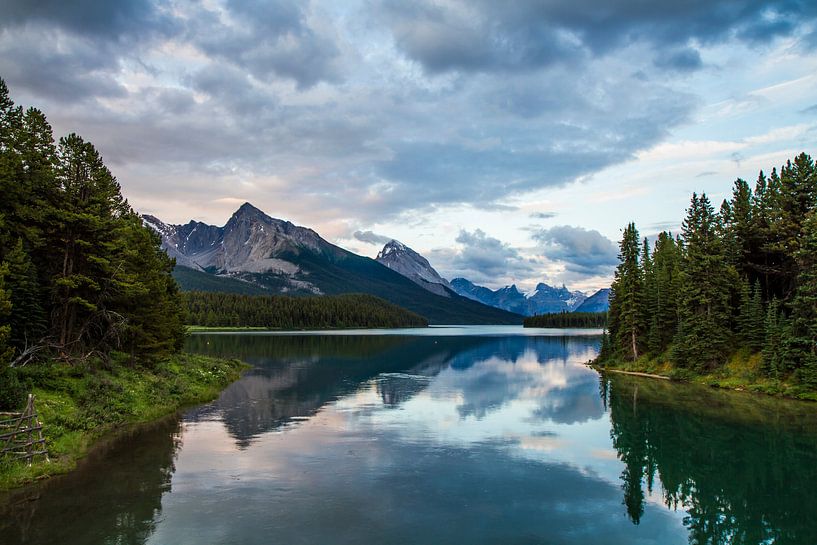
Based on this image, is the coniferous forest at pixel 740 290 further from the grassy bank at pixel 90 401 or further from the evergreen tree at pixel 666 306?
the grassy bank at pixel 90 401

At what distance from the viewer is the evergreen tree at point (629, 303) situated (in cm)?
8756

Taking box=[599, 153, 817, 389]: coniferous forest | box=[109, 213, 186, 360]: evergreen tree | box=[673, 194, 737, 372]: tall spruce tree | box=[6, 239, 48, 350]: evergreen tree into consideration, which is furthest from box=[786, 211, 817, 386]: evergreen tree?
box=[6, 239, 48, 350]: evergreen tree

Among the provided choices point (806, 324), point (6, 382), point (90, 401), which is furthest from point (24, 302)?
point (806, 324)

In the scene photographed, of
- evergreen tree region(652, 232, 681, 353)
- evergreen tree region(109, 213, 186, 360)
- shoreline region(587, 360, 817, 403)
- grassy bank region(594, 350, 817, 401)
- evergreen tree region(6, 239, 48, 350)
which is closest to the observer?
evergreen tree region(6, 239, 48, 350)

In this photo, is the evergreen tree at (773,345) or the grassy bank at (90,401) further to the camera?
the evergreen tree at (773,345)

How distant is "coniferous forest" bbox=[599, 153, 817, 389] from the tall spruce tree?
0.12 m

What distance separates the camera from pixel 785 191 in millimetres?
66375

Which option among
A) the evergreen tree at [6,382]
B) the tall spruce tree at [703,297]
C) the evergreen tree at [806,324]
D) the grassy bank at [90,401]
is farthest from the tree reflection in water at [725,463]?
the evergreen tree at [6,382]

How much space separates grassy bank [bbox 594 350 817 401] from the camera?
55.4 m

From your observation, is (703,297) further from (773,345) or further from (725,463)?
(725,463)

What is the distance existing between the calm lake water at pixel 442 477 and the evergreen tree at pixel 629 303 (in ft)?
114

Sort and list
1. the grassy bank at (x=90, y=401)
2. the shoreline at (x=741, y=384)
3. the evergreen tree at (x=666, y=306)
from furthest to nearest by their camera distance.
A: the evergreen tree at (x=666, y=306) → the shoreline at (x=741, y=384) → the grassy bank at (x=90, y=401)

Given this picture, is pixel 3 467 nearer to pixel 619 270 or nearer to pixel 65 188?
pixel 65 188

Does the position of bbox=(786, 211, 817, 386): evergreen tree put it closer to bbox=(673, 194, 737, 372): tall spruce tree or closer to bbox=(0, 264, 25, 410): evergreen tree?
bbox=(673, 194, 737, 372): tall spruce tree
